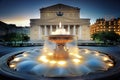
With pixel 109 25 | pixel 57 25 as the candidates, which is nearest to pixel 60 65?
pixel 57 25

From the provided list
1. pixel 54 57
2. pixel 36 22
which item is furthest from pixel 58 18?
pixel 54 57

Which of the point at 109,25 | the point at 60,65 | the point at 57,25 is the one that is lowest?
the point at 60,65

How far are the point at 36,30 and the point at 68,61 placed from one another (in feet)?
143

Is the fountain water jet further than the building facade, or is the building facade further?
the building facade

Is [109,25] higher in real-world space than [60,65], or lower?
higher

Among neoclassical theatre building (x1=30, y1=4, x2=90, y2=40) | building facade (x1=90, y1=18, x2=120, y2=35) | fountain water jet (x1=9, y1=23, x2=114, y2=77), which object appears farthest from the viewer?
building facade (x1=90, y1=18, x2=120, y2=35)

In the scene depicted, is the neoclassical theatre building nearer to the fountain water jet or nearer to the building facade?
the building facade

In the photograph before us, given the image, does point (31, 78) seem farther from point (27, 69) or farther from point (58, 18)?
point (58, 18)

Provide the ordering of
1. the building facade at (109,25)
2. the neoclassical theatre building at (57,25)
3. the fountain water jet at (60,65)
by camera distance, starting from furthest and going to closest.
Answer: the building facade at (109,25)
the neoclassical theatre building at (57,25)
the fountain water jet at (60,65)

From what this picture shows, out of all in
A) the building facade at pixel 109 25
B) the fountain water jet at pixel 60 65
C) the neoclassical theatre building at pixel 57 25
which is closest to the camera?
the fountain water jet at pixel 60 65

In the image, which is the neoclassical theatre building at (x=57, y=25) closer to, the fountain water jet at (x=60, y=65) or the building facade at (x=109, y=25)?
the building facade at (x=109, y=25)

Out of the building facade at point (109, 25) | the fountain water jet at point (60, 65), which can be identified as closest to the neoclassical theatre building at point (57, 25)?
the building facade at point (109, 25)

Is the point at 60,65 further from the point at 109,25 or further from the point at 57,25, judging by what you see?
the point at 109,25

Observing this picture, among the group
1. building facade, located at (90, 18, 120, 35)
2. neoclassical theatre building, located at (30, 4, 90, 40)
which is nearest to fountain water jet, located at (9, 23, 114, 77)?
neoclassical theatre building, located at (30, 4, 90, 40)
